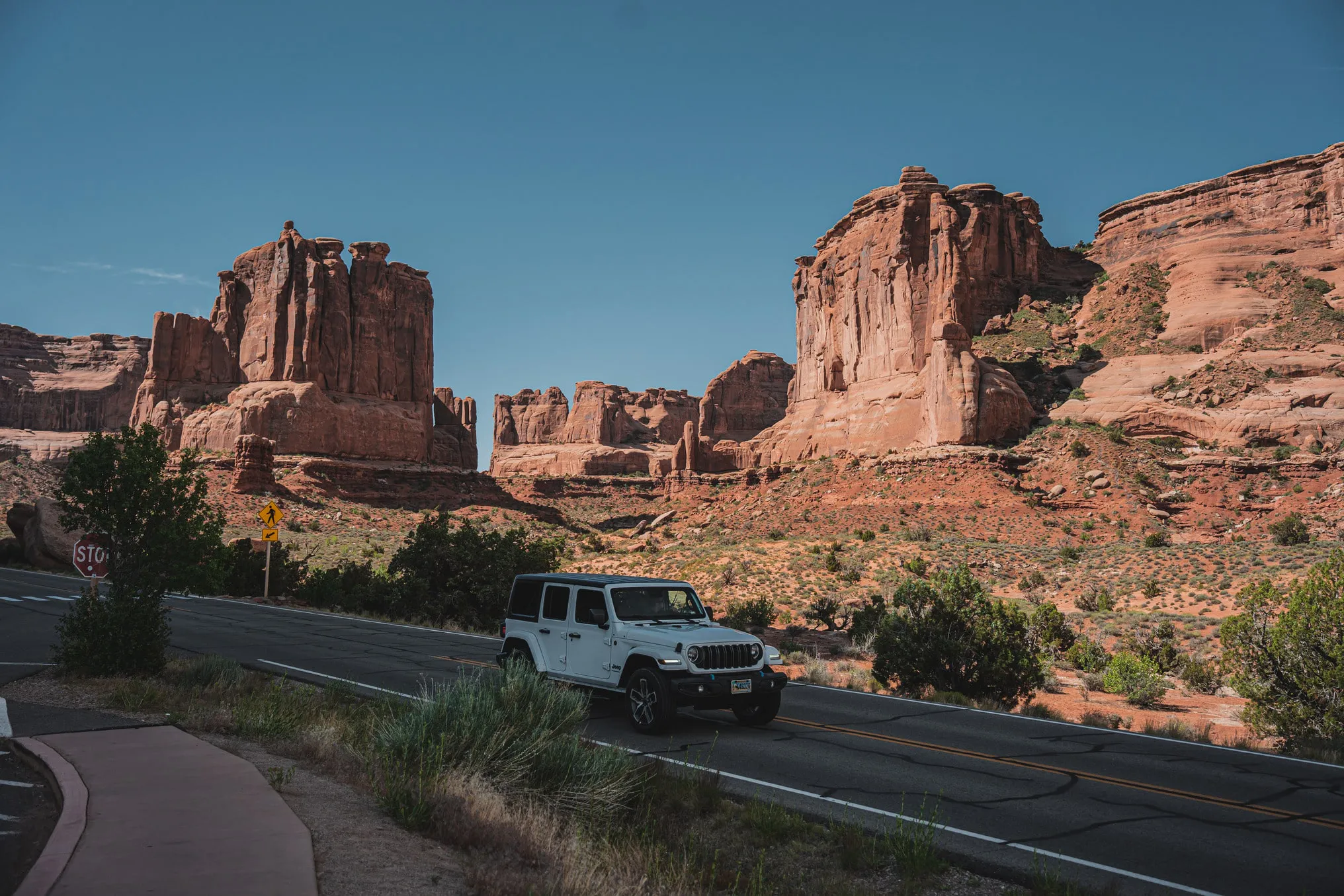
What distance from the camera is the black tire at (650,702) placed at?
1002 centimetres

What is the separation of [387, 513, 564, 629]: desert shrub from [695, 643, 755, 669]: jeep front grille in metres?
17.4

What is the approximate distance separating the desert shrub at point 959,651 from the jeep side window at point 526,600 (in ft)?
26.9

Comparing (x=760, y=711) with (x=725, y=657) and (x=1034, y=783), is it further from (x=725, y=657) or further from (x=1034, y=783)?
(x=1034, y=783)

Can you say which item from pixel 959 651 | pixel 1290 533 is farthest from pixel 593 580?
pixel 1290 533

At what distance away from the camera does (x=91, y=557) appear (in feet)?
41.4

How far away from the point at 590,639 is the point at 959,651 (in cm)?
909

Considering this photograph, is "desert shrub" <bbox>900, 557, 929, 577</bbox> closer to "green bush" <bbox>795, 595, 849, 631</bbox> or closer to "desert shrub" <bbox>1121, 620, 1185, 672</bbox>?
"green bush" <bbox>795, 595, 849, 631</bbox>

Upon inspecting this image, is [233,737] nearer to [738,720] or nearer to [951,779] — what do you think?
[738,720]

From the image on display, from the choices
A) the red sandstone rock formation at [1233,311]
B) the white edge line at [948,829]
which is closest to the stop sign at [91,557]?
the white edge line at [948,829]

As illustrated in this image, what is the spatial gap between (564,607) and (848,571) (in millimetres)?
29980

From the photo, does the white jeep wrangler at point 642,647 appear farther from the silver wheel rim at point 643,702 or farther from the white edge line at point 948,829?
the white edge line at point 948,829

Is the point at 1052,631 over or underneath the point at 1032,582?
underneath

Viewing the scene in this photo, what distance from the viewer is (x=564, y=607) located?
11.6m

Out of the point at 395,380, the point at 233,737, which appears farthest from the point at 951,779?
the point at 395,380
